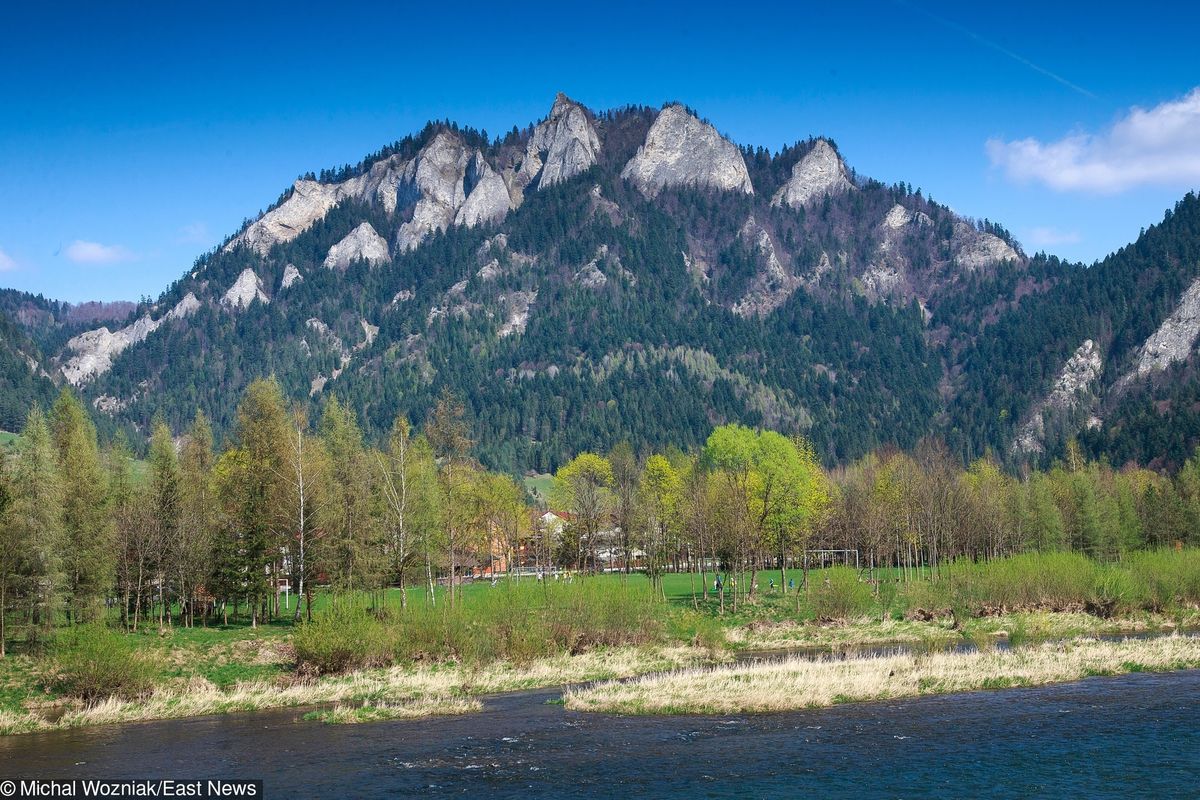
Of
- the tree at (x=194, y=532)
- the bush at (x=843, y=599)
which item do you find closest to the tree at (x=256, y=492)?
the tree at (x=194, y=532)

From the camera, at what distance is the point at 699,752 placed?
3222 cm

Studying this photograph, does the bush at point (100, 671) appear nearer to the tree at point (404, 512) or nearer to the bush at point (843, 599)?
the tree at point (404, 512)

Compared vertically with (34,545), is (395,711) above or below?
below

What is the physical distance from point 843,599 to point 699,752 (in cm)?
4039

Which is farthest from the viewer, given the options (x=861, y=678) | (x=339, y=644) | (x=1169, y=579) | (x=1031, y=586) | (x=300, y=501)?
(x=1031, y=586)

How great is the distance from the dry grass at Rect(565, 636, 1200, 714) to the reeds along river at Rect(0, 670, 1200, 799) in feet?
5.35

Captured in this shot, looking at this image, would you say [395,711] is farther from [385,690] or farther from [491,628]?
[491,628]

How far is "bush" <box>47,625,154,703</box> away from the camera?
138 ft

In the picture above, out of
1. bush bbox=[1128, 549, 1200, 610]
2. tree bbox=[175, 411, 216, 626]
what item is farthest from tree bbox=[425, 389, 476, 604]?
bush bbox=[1128, 549, 1200, 610]

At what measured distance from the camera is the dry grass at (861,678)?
1586 inches

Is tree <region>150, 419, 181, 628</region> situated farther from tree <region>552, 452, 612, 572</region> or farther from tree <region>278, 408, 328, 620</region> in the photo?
tree <region>552, 452, 612, 572</region>

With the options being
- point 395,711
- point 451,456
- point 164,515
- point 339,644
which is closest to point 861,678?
point 395,711

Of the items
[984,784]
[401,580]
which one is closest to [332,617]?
[401,580]

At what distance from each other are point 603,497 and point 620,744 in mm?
83938
